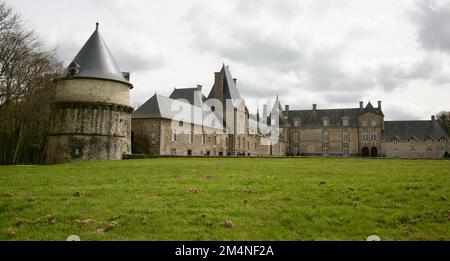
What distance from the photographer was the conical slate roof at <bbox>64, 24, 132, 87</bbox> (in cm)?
3155

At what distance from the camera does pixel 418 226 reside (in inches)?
301

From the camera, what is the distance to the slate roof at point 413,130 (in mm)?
61041

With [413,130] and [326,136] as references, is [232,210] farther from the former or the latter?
[326,136]

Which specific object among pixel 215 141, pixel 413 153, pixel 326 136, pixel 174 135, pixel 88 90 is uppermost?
pixel 88 90

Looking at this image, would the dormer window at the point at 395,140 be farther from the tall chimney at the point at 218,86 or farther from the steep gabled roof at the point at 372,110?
the tall chimney at the point at 218,86

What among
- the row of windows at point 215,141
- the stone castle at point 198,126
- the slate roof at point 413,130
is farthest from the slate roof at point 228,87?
the slate roof at point 413,130

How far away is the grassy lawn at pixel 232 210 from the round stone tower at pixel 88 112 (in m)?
19.0

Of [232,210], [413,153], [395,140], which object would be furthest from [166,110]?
[413,153]

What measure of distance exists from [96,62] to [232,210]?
90.5ft

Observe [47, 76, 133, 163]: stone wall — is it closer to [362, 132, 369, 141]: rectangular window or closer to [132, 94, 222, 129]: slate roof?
[132, 94, 222, 129]: slate roof

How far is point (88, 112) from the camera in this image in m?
30.9

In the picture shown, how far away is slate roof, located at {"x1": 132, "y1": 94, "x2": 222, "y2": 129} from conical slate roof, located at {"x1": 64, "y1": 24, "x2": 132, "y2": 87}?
7091 mm
